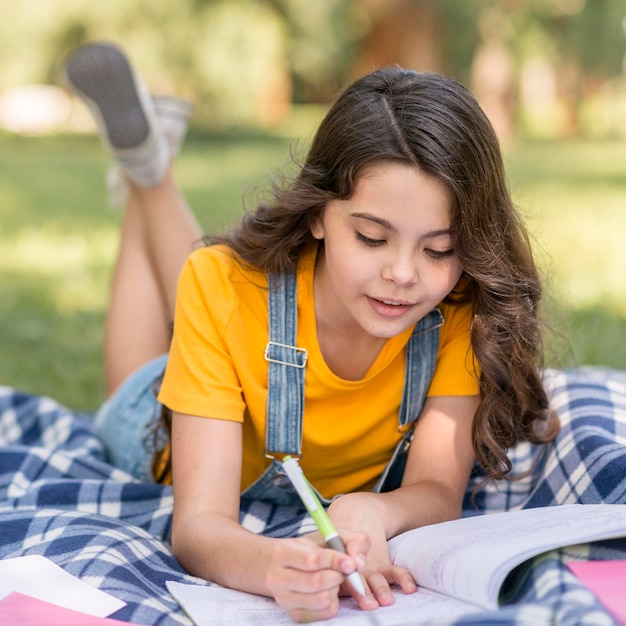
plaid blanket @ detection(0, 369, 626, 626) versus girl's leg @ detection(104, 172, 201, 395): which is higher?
girl's leg @ detection(104, 172, 201, 395)

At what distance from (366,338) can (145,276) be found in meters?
1.15

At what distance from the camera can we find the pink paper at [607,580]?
1394 millimetres

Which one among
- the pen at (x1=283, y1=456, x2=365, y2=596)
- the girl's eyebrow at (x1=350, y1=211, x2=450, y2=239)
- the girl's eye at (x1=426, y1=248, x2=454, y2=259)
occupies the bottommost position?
the pen at (x1=283, y1=456, x2=365, y2=596)

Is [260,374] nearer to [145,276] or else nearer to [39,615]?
[39,615]

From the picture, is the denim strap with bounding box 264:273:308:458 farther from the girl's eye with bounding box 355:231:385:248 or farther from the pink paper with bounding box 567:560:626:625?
the pink paper with bounding box 567:560:626:625

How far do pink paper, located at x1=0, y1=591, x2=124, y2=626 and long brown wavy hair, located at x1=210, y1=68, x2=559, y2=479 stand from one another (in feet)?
2.67

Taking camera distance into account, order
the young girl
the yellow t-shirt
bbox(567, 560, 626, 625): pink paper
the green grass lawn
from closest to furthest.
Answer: bbox(567, 560, 626, 625): pink paper, the young girl, the yellow t-shirt, the green grass lawn

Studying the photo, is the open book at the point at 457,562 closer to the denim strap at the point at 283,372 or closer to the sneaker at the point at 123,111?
the denim strap at the point at 283,372

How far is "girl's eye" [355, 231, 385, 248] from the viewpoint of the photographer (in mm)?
1763

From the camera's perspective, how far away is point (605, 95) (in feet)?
65.4

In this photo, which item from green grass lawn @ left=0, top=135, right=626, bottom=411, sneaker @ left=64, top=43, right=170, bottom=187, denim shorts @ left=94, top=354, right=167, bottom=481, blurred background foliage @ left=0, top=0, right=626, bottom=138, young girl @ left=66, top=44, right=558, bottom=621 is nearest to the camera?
young girl @ left=66, top=44, right=558, bottom=621

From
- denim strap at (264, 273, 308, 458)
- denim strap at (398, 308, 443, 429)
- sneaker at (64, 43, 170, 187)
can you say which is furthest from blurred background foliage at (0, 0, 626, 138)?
denim strap at (264, 273, 308, 458)

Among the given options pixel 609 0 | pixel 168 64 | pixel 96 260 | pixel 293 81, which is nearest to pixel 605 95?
pixel 609 0

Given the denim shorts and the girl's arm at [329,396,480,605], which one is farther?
the denim shorts
